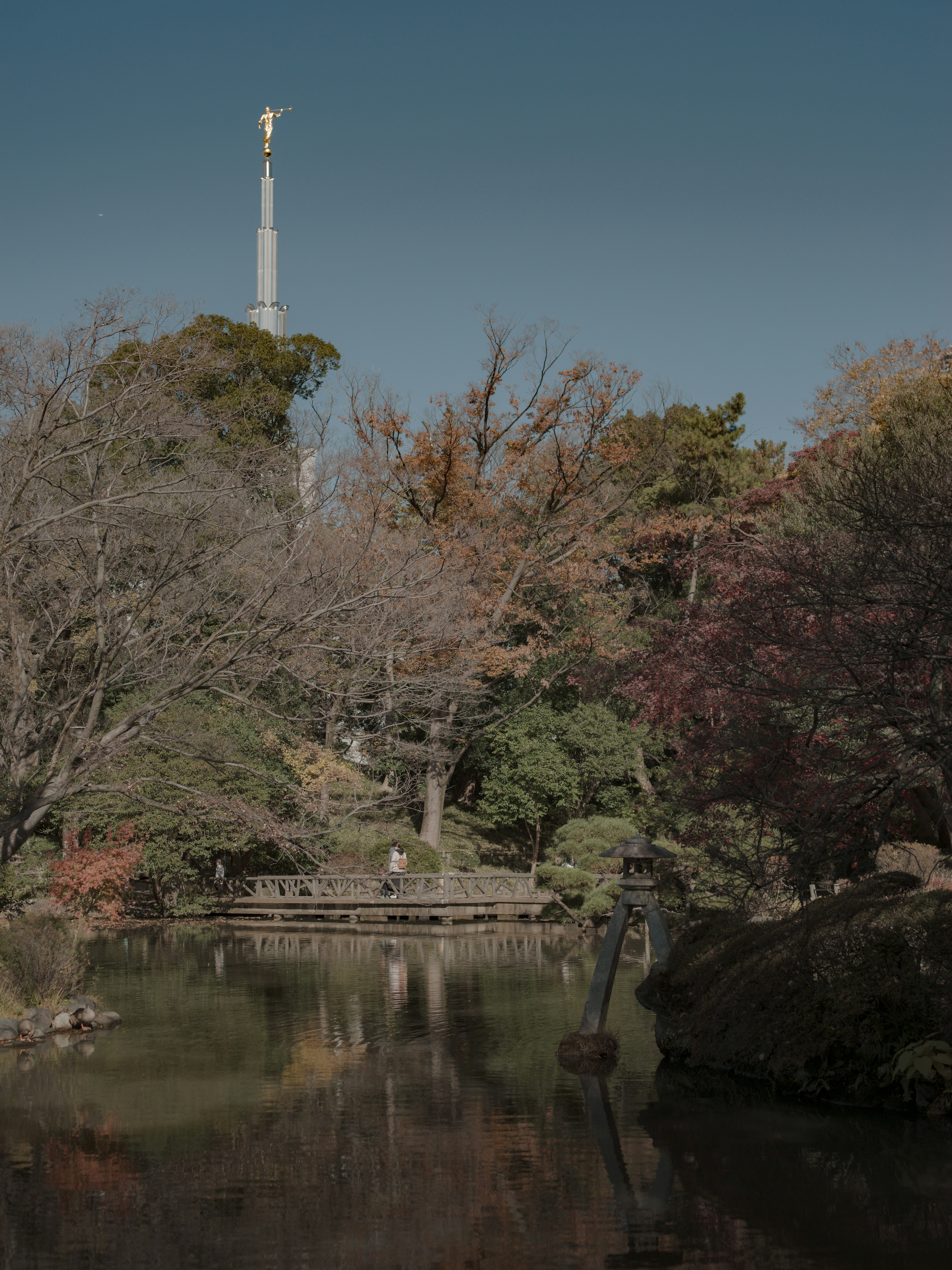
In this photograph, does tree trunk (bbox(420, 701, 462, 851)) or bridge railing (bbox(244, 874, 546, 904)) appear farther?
tree trunk (bbox(420, 701, 462, 851))

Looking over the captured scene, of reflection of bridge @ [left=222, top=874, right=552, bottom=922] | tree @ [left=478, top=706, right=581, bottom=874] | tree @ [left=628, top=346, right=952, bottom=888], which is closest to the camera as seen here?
tree @ [left=628, top=346, right=952, bottom=888]

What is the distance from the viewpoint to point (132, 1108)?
8.98 meters

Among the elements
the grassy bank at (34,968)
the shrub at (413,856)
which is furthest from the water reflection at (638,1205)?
the shrub at (413,856)

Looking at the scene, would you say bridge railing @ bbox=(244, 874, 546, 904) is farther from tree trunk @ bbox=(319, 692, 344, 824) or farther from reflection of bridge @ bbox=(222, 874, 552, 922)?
tree trunk @ bbox=(319, 692, 344, 824)

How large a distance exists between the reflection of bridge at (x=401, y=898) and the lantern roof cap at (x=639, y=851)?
14519mm

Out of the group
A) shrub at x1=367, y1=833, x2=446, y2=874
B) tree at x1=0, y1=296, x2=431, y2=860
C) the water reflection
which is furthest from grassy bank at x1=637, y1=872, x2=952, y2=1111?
shrub at x1=367, y1=833, x2=446, y2=874

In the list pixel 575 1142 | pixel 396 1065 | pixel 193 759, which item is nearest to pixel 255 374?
pixel 193 759

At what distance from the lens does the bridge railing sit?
24.9 meters

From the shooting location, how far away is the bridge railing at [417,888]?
24.9 metres

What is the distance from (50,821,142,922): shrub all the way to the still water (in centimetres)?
1019

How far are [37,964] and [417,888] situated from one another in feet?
43.3

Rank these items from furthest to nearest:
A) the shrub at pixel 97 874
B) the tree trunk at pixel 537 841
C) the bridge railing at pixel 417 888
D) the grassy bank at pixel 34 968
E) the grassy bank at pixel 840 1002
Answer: the tree trunk at pixel 537 841 < the bridge railing at pixel 417 888 < the shrub at pixel 97 874 < the grassy bank at pixel 34 968 < the grassy bank at pixel 840 1002

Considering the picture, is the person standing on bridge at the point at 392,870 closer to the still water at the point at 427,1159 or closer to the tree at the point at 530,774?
the tree at the point at 530,774

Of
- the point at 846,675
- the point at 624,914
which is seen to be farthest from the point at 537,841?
the point at 846,675
